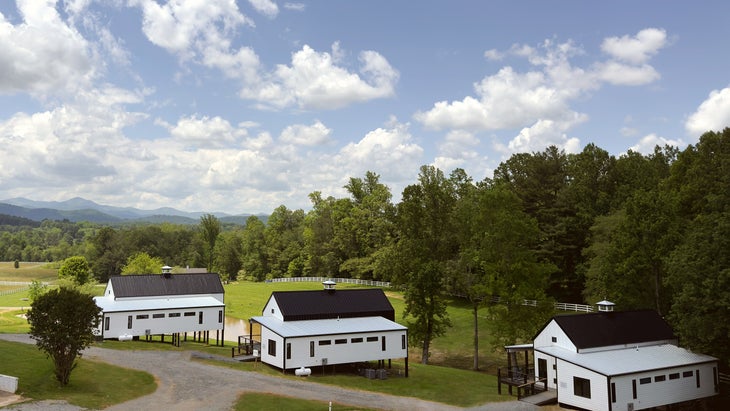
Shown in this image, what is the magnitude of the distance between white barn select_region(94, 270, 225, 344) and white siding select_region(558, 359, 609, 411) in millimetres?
28781

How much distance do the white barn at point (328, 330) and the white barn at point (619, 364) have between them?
35.0 ft

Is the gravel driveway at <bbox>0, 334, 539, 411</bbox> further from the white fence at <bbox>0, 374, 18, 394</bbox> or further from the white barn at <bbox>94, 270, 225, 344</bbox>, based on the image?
the white barn at <bbox>94, 270, 225, 344</bbox>

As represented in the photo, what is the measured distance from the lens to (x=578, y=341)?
32.1 meters

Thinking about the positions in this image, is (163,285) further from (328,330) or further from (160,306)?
(328,330)

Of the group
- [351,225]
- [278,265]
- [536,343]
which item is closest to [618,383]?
[536,343]

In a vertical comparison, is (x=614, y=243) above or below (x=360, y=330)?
above

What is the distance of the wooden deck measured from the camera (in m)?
30.5

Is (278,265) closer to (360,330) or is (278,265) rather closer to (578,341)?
(360,330)

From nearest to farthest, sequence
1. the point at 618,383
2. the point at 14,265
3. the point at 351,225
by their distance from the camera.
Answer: the point at 618,383
the point at 351,225
the point at 14,265

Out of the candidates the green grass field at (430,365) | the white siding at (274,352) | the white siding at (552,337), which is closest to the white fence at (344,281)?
the green grass field at (430,365)

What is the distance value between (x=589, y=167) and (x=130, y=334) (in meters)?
52.5

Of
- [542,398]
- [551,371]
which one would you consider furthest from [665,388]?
[542,398]

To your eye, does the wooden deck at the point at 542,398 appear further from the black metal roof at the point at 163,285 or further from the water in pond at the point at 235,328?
the water in pond at the point at 235,328

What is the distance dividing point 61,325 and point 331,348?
1649 centimetres
